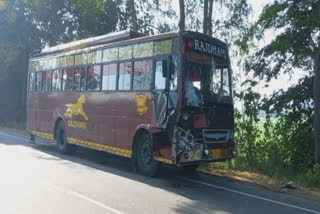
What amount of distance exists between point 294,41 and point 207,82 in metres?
3.72

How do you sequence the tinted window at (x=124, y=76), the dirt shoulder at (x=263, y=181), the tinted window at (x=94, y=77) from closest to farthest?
1. the dirt shoulder at (x=263, y=181)
2. the tinted window at (x=124, y=76)
3. the tinted window at (x=94, y=77)

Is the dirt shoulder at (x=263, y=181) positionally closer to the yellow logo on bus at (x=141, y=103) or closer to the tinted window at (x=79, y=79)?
the yellow logo on bus at (x=141, y=103)

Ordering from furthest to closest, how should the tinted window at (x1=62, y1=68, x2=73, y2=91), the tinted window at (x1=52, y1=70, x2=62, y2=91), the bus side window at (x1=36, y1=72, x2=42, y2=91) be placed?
1. the bus side window at (x1=36, y1=72, x2=42, y2=91)
2. the tinted window at (x1=52, y1=70, x2=62, y2=91)
3. the tinted window at (x1=62, y1=68, x2=73, y2=91)

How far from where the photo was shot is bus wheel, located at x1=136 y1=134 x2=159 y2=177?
9.88m

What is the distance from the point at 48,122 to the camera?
1517cm

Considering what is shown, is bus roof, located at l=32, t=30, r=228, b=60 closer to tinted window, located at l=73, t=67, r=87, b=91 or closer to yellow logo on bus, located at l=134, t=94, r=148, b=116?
tinted window, located at l=73, t=67, r=87, b=91

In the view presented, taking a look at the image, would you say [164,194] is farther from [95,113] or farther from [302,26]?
[302,26]

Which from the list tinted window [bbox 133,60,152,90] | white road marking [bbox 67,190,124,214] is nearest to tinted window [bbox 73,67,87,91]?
tinted window [bbox 133,60,152,90]

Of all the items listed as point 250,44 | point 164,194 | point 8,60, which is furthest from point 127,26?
point 164,194

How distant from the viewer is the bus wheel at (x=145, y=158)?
32.4 ft

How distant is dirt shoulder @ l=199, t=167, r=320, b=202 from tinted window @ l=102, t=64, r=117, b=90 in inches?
147

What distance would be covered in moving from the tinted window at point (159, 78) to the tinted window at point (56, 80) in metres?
5.94

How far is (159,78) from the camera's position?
9.62 m

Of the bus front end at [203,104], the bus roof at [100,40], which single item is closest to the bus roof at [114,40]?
the bus roof at [100,40]
